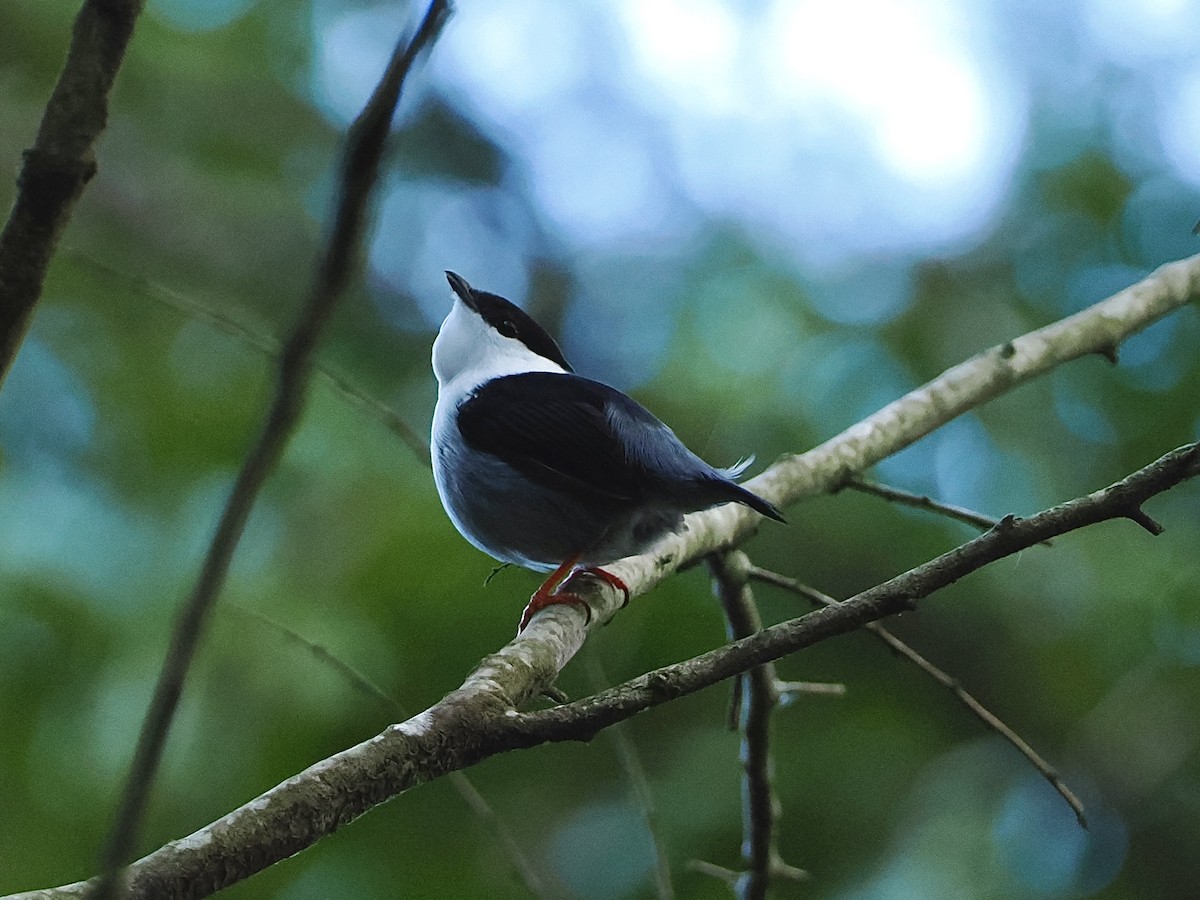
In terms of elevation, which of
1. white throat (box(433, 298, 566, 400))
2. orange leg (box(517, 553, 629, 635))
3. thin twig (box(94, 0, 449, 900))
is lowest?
thin twig (box(94, 0, 449, 900))

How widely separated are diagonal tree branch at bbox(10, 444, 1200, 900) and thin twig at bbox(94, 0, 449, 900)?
87 centimetres

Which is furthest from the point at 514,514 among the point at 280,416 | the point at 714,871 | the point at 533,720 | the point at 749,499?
the point at 280,416

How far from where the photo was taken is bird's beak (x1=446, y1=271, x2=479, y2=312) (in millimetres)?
4441

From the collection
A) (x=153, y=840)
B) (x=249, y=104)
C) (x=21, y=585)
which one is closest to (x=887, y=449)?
(x=153, y=840)

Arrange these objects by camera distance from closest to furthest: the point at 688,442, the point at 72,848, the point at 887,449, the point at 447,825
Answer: the point at 887,449
the point at 72,848
the point at 447,825
the point at 688,442

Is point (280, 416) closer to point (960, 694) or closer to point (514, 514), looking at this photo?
point (960, 694)

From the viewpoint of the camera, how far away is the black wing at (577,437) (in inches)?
128

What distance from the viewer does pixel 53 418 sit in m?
5.30

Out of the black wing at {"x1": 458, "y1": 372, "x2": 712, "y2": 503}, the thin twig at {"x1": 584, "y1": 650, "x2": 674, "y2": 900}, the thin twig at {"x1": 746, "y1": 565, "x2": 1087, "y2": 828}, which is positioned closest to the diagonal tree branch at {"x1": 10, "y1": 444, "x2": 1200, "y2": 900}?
the thin twig at {"x1": 746, "y1": 565, "x2": 1087, "y2": 828}

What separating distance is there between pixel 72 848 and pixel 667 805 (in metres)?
2.20

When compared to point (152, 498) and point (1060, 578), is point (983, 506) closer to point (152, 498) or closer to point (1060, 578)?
point (1060, 578)

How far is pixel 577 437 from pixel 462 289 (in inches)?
51.9

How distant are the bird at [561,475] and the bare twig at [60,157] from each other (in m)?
1.73

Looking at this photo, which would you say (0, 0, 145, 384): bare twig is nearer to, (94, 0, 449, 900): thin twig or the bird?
(94, 0, 449, 900): thin twig
